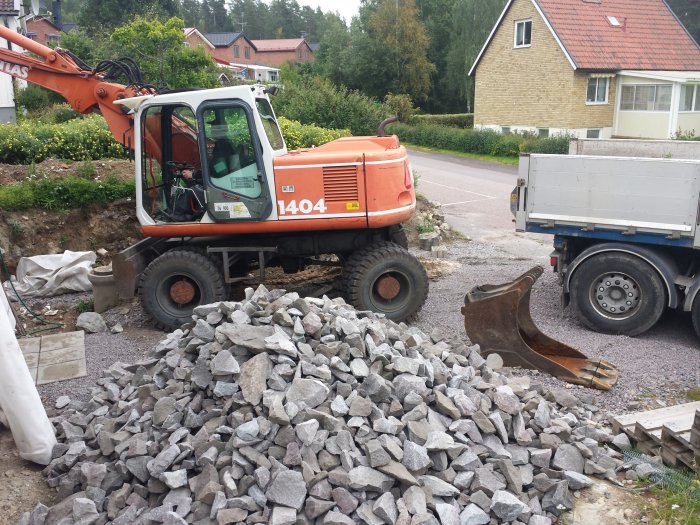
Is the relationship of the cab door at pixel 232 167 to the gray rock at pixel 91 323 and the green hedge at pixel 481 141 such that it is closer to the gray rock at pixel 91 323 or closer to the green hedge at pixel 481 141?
the gray rock at pixel 91 323

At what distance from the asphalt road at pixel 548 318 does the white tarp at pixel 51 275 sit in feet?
16.5

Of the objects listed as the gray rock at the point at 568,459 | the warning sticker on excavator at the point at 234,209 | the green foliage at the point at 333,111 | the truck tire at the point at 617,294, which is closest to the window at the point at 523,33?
the green foliage at the point at 333,111

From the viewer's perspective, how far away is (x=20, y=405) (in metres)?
5.51

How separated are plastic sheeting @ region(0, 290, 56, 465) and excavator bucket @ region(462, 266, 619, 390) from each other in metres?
4.18

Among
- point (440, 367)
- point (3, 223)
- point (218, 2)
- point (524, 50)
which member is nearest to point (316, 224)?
point (440, 367)

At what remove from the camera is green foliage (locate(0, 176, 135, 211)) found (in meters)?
11.1

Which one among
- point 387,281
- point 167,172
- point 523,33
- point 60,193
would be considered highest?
point 523,33

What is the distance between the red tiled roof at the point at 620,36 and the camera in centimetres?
2834

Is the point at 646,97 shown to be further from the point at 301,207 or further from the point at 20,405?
the point at 20,405

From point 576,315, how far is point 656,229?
143 centimetres

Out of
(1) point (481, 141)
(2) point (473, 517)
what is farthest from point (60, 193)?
(1) point (481, 141)

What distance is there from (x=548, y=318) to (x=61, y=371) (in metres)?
5.87

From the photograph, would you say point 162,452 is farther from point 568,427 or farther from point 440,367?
point 568,427

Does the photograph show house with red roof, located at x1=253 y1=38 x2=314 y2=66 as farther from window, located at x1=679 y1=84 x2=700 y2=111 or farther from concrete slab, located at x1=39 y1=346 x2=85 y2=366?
concrete slab, located at x1=39 y1=346 x2=85 y2=366
